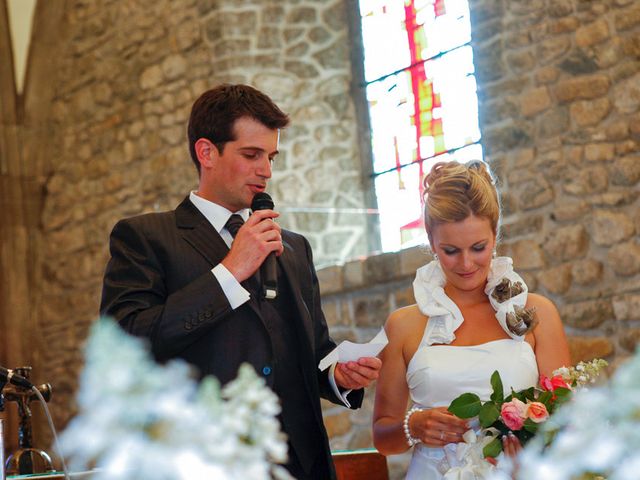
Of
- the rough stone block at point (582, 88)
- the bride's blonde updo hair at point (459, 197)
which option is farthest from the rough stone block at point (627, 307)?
the bride's blonde updo hair at point (459, 197)

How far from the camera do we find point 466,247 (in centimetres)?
260

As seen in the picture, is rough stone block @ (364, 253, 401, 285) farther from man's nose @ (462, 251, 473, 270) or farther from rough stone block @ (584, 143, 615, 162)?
man's nose @ (462, 251, 473, 270)

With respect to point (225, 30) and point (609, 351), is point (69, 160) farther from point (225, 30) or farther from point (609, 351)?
point (609, 351)

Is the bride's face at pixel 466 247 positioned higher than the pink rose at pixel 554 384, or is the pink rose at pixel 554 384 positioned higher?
the bride's face at pixel 466 247

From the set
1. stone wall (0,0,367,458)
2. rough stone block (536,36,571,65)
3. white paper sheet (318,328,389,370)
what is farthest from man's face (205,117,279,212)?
stone wall (0,0,367,458)

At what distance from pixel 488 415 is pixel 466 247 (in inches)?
30.6

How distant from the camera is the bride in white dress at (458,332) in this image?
2.61 meters

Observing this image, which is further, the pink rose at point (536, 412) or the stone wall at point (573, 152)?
the stone wall at point (573, 152)

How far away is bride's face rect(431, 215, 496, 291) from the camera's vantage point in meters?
2.60

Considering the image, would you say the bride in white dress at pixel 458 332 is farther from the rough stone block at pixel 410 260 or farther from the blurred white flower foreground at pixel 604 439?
the rough stone block at pixel 410 260

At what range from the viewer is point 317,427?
→ 2291 mm

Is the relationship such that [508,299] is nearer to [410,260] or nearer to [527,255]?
[527,255]

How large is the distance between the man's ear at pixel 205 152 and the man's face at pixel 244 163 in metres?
0.02

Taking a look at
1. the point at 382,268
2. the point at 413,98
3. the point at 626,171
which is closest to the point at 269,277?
the point at 626,171
